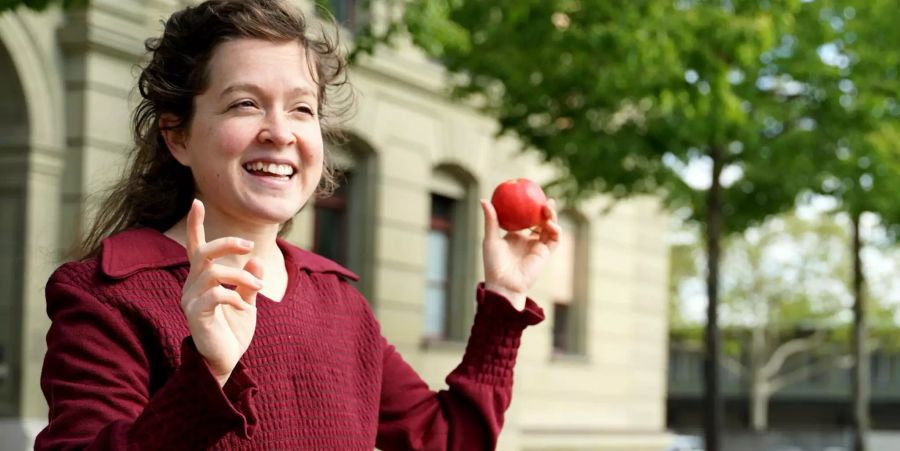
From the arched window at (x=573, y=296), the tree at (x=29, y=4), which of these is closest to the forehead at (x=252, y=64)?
the tree at (x=29, y=4)

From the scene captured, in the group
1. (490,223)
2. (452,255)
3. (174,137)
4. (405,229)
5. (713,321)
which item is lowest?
(490,223)

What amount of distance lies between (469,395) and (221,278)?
98cm

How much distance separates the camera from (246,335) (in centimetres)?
223

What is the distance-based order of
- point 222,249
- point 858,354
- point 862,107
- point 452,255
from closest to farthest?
point 222,249 < point 862,107 < point 452,255 < point 858,354

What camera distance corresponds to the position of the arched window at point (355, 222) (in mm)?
16109

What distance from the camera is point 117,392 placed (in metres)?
2.36

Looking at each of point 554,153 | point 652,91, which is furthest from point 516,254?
point 554,153

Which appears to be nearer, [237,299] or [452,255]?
[237,299]

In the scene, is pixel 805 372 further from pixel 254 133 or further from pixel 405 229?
pixel 254 133

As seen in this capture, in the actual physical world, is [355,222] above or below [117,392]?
above

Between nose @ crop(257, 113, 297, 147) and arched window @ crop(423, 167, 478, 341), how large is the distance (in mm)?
15151

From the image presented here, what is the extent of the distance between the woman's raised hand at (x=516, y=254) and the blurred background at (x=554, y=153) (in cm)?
54

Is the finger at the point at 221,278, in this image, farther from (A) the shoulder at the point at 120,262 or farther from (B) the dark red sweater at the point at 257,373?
(A) the shoulder at the point at 120,262

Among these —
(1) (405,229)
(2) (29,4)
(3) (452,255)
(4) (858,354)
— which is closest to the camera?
(2) (29,4)
